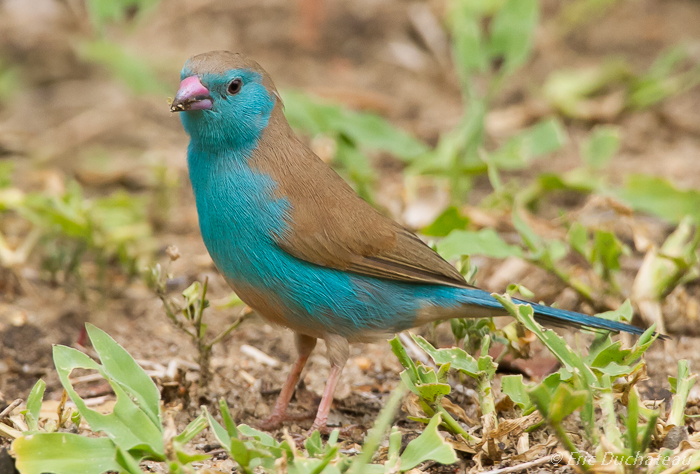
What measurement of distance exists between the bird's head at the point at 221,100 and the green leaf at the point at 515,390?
54.3 inches

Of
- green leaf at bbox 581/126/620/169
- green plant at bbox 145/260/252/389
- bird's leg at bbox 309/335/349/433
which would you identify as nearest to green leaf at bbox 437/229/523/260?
bird's leg at bbox 309/335/349/433

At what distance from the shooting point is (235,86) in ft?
10.8

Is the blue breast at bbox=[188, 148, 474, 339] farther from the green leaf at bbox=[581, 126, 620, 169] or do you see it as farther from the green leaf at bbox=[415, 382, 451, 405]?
the green leaf at bbox=[581, 126, 620, 169]

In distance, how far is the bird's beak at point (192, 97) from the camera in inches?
123

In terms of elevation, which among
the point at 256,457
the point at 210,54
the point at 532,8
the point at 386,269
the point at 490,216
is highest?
the point at 532,8

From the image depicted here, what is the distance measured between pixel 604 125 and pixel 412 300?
3689 mm

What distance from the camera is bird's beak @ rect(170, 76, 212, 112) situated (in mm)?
3120

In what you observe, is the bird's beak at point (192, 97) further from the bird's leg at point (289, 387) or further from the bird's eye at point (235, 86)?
the bird's leg at point (289, 387)

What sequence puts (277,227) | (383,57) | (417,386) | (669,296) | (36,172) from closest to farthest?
(417,386) → (277,227) → (669,296) → (36,172) → (383,57)

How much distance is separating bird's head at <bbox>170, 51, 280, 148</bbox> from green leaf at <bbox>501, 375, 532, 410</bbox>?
1379 millimetres

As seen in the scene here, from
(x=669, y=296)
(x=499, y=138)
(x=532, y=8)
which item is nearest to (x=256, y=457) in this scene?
(x=669, y=296)

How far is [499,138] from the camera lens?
6297 mm

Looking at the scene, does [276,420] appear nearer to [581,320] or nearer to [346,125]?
[581,320]

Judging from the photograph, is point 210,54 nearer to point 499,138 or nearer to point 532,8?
point 532,8
